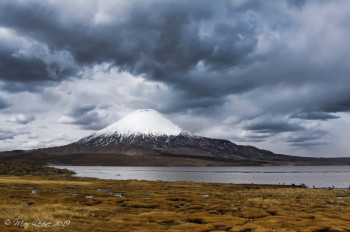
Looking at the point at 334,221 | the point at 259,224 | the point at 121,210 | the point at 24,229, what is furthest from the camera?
the point at 121,210

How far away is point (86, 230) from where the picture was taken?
25.8 m

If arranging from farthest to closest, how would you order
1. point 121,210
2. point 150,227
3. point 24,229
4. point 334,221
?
point 121,210 < point 334,221 < point 150,227 < point 24,229

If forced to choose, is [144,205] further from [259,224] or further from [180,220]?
[259,224]

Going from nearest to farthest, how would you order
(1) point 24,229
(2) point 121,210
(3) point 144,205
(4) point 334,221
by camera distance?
1. (1) point 24,229
2. (4) point 334,221
3. (2) point 121,210
4. (3) point 144,205

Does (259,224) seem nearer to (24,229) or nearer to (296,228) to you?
(296,228)

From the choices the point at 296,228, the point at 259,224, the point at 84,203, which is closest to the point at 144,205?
the point at 84,203

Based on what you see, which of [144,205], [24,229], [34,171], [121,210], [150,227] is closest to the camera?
[24,229]

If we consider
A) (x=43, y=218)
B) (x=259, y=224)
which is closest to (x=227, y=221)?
(x=259, y=224)

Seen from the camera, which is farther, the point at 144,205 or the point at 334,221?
the point at 144,205

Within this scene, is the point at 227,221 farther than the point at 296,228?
Yes

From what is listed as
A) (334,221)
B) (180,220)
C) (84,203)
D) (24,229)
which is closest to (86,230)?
(24,229)

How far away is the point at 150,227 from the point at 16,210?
56.5 ft

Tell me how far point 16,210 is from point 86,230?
13506 millimetres

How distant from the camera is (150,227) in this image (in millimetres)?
28094
